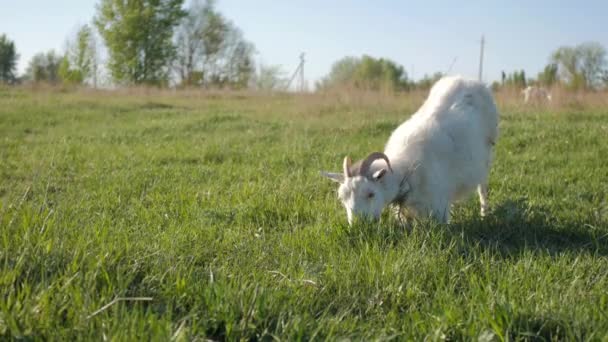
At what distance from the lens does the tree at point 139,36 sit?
46.9 m

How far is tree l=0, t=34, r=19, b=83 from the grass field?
7413cm

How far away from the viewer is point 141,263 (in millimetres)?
2902

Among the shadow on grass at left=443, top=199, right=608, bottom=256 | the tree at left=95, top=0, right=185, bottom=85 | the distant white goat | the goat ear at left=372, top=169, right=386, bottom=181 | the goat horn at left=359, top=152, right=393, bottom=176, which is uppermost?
the tree at left=95, top=0, right=185, bottom=85

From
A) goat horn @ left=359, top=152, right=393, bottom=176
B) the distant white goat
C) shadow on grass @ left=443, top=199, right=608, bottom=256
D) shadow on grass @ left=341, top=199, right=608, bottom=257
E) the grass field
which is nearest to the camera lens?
the grass field

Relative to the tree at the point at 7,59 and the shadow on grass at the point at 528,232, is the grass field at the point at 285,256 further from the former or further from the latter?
the tree at the point at 7,59

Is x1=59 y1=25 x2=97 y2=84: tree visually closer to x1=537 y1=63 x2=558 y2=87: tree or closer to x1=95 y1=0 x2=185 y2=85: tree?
x1=95 y1=0 x2=185 y2=85: tree

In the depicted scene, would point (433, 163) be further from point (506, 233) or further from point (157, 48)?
point (157, 48)

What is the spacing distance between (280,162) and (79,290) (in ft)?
18.2

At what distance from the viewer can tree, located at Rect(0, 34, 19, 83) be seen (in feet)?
234

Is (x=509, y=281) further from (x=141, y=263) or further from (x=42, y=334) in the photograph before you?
(x=42, y=334)

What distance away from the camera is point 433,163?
4.98m

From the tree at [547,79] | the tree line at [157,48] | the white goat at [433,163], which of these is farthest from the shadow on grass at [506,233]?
the tree line at [157,48]

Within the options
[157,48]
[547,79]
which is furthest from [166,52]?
[547,79]

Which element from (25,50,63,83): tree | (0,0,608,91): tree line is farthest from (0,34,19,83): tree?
(0,0,608,91): tree line
